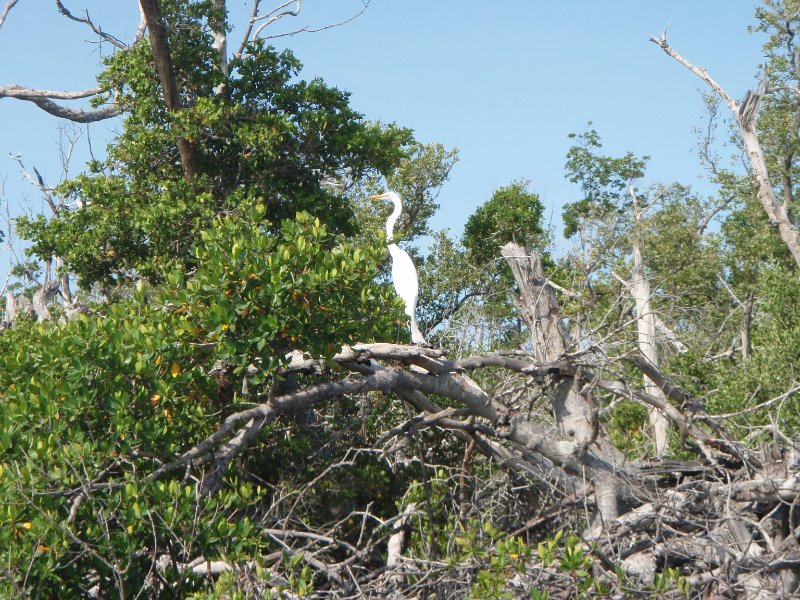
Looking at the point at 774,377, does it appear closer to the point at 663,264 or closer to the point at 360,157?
the point at 360,157

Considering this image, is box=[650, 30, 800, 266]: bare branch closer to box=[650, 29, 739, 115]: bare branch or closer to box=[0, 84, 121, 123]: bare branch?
box=[650, 29, 739, 115]: bare branch

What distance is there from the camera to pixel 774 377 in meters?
10.1

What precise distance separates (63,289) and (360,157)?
34.7 feet

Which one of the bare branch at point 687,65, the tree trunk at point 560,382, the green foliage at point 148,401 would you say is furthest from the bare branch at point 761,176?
the green foliage at point 148,401

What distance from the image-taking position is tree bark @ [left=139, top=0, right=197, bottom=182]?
9.72 metres

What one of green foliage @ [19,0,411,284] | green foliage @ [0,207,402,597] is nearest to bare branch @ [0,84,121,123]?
green foliage @ [19,0,411,284]

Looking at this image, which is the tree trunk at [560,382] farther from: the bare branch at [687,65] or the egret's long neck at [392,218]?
the bare branch at [687,65]

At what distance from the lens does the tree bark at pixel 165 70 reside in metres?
9.72

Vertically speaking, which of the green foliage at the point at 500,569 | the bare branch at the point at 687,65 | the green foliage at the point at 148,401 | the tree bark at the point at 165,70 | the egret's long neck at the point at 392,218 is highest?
the bare branch at the point at 687,65

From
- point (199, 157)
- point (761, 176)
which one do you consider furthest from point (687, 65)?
point (199, 157)

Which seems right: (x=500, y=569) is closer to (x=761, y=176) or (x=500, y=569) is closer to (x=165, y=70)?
(x=165, y=70)

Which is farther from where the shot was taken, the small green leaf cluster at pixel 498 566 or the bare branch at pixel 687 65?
the bare branch at pixel 687 65

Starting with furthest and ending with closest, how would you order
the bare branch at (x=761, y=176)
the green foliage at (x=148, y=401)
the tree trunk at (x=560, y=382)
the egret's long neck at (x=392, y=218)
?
the bare branch at (x=761, y=176) → the egret's long neck at (x=392, y=218) → the tree trunk at (x=560, y=382) → the green foliage at (x=148, y=401)

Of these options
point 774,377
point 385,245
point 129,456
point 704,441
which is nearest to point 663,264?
point 774,377
